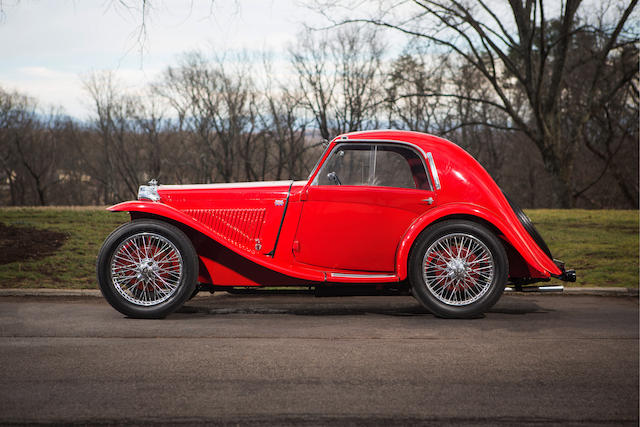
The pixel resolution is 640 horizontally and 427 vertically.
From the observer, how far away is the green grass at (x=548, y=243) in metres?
7.05

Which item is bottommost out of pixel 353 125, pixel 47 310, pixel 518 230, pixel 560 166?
pixel 47 310

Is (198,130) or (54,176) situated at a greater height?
(198,130)

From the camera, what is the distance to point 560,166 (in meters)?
20.3

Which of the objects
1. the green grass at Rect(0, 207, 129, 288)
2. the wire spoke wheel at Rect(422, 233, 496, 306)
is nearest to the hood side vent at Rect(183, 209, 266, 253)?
the wire spoke wheel at Rect(422, 233, 496, 306)

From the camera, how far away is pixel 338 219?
5.20 metres

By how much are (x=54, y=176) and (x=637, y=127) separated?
4552 cm

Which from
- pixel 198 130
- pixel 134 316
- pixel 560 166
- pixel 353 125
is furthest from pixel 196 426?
pixel 198 130

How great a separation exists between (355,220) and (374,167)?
0.60 metres

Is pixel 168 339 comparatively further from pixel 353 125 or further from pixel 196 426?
pixel 353 125

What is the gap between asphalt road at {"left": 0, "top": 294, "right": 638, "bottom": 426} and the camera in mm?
2949

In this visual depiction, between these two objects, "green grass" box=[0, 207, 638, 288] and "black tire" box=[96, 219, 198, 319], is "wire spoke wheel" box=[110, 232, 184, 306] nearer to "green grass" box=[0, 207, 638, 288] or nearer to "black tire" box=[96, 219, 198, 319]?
"black tire" box=[96, 219, 198, 319]

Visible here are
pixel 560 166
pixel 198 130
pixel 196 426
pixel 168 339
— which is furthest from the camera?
pixel 198 130

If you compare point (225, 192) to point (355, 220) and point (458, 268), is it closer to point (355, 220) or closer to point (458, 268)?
point (355, 220)

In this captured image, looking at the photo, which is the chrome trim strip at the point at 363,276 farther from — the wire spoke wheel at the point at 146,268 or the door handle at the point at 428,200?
the wire spoke wheel at the point at 146,268
